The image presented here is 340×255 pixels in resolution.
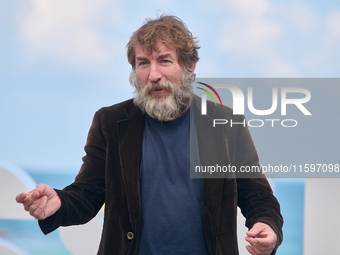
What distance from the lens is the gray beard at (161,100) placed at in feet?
5.88

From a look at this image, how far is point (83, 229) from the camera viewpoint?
3.21 meters

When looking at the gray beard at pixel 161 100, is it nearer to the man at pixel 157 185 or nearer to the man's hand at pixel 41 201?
the man at pixel 157 185

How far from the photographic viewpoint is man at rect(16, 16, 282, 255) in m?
1.60

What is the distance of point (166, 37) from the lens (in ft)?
5.95

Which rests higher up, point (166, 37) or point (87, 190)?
point (166, 37)

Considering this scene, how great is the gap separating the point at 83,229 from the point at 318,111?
7.01ft

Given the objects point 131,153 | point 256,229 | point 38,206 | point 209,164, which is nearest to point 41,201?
point 38,206

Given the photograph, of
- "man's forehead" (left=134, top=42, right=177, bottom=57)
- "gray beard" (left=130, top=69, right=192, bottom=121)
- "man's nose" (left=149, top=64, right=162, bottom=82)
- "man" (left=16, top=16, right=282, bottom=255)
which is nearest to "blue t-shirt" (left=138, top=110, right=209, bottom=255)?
"man" (left=16, top=16, right=282, bottom=255)

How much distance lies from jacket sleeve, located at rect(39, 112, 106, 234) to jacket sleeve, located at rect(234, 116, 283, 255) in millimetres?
554

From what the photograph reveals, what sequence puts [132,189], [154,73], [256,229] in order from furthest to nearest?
[154,73], [132,189], [256,229]

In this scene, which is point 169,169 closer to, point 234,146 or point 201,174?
point 201,174

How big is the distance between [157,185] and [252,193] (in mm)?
381

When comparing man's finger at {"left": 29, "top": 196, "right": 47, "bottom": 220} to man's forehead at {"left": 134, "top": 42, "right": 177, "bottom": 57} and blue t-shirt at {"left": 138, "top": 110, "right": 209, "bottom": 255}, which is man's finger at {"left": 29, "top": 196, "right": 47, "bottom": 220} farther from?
man's forehead at {"left": 134, "top": 42, "right": 177, "bottom": 57}

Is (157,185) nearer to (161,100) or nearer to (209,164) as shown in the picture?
(209,164)
